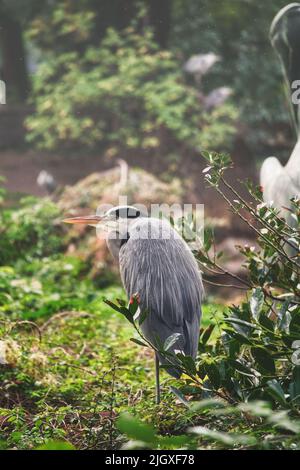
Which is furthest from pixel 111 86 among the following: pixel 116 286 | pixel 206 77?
pixel 116 286

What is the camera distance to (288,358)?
199 centimetres

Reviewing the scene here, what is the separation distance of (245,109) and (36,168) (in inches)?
136

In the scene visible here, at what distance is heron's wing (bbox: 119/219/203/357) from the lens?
99.1 inches

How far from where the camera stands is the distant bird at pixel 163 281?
252cm

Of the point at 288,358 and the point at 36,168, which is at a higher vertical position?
the point at 36,168

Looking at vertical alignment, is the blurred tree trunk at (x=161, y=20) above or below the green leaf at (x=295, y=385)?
above

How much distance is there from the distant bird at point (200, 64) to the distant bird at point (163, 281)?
664cm

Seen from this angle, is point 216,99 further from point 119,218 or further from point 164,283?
point 164,283

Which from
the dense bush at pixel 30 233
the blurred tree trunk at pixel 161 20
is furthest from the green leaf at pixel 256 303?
the blurred tree trunk at pixel 161 20

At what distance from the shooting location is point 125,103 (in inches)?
360

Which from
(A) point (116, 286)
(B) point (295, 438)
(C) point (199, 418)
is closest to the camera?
(B) point (295, 438)

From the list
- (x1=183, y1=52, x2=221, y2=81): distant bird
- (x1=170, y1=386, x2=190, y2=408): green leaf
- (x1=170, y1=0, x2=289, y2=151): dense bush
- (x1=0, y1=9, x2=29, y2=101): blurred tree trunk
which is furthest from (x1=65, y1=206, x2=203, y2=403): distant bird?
(x1=0, y1=9, x2=29, y2=101): blurred tree trunk

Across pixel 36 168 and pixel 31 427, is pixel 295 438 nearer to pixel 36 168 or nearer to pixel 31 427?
pixel 31 427

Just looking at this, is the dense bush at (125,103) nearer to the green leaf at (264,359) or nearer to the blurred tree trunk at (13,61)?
the blurred tree trunk at (13,61)
